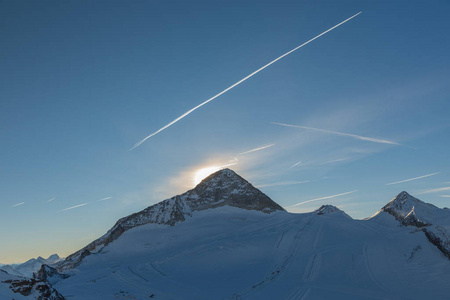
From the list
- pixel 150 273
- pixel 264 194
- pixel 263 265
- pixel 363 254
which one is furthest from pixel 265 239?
pixel 264 194

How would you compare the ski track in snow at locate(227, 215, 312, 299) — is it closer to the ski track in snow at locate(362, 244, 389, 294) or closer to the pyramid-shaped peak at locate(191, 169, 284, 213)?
the ski track in snow at locate(362, 244, 389, 294)

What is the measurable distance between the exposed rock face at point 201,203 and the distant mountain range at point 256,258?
0.42 m

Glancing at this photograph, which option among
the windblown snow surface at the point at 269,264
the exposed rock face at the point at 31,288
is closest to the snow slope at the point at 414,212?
the windblown snow surface at the point at 269,264

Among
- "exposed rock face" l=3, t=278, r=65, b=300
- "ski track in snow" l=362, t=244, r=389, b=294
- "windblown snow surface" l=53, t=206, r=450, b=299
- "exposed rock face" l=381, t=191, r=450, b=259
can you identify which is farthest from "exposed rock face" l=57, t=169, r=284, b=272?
"exposed rock face" l=3, t=278, r=65, b=300

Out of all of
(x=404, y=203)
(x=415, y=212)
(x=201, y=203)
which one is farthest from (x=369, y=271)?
(x=201, y=203)

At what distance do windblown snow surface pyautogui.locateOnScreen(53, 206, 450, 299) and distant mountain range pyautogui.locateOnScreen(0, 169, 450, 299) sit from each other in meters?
0.12

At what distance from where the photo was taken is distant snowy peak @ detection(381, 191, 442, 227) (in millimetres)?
55344

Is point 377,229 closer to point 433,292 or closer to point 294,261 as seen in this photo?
point 294,261

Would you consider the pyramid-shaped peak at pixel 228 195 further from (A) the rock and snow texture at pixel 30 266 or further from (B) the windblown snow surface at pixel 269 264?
(A) the rock and snow texture at pixel 30 266

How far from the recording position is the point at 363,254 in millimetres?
37344

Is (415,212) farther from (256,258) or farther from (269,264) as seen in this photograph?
(269,264)

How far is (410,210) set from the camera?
6034 cm

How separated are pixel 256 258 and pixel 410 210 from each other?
133ft

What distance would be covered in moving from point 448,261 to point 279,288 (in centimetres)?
2113
